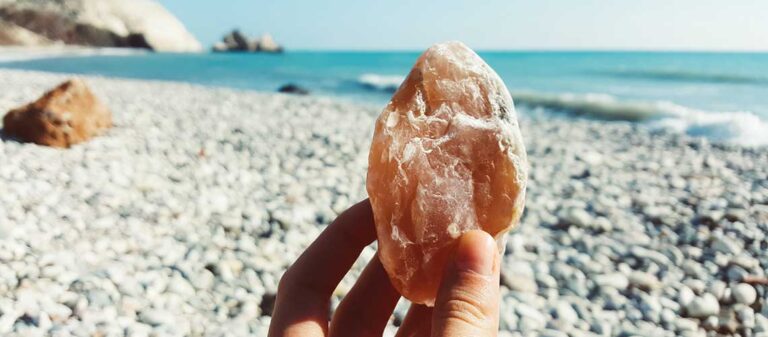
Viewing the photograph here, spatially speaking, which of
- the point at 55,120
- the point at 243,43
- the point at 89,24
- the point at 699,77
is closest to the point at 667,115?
Result: the point at 55,120

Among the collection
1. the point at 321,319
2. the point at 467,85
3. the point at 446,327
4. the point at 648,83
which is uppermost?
the point at 467,85

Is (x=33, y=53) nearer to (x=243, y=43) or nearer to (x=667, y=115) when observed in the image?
(x=667, y=115)

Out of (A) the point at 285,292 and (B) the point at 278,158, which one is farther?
(B) the point at 278,158

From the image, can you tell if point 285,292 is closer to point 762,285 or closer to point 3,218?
point 3,218

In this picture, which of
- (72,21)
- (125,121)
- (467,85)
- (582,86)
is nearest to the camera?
(467,85)

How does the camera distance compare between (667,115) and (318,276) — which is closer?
(318,276)

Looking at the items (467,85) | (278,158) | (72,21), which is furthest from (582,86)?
(72,21)
